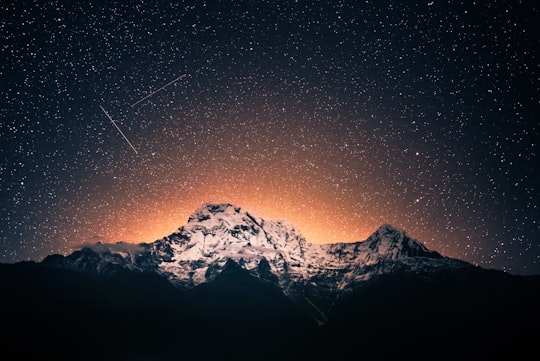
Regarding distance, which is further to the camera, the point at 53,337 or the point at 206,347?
the point at 206,347

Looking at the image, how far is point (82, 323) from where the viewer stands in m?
182

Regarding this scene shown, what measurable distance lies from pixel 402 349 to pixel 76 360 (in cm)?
14274

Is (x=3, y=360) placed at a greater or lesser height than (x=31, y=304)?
lesser

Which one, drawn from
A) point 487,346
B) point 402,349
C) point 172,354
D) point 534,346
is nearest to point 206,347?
point 172,354

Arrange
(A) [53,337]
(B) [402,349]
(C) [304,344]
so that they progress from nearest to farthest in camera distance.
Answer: (A) [53,337]
(B) [402,349]
(C) [304,344]

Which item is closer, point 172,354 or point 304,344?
point 172,354

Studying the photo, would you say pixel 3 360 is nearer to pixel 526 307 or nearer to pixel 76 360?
pixel 76 360

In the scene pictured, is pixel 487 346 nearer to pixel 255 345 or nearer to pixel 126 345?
pixel 255 345

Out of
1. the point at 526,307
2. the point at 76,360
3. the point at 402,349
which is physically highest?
the point at 526,307

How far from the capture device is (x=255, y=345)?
184 m

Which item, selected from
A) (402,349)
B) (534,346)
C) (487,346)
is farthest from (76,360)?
(534,346)

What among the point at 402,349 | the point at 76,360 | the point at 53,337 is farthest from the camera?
the point at 402,349

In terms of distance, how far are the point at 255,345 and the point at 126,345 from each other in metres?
61.2

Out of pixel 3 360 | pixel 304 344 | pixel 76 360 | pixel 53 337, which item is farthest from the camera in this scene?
pixel 304 344
